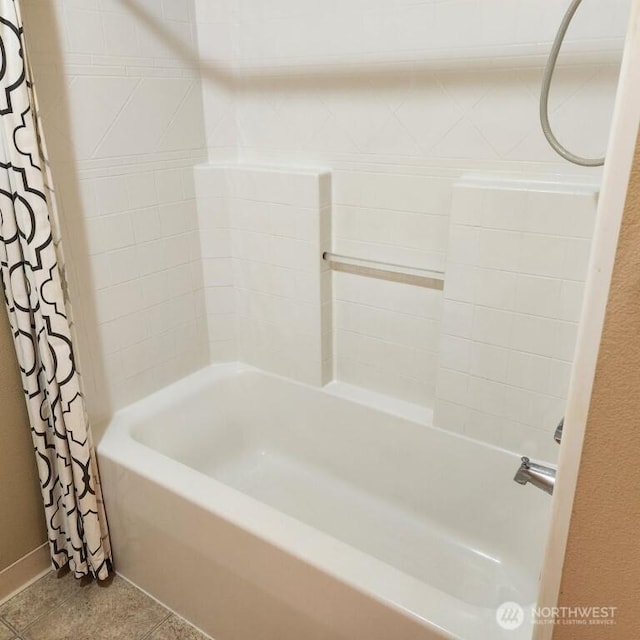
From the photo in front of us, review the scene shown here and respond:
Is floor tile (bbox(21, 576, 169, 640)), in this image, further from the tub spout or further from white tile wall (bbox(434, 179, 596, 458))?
the tub spout

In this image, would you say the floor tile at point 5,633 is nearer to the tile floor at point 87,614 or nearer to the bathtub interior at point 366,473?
the tile floor at point 87,614

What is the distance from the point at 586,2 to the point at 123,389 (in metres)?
1.76

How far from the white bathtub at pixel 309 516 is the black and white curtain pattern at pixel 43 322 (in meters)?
0.09

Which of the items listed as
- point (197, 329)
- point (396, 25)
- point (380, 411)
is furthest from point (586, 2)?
point (197, 329)

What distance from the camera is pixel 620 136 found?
0.53m

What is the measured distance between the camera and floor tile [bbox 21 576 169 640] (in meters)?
1.62

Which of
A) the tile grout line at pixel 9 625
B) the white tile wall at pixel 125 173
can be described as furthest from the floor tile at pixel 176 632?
the white tile wall at pixel 125 173

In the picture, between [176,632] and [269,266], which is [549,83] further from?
[176,632]

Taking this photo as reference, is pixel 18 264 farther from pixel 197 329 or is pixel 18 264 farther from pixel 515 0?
pixel 515 0

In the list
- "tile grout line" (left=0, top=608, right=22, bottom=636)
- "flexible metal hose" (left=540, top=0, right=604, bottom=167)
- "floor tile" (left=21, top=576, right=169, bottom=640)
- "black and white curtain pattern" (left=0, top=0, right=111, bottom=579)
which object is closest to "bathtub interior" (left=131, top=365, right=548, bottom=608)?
"black and white curtain pattern" (left=0, top=0, right=111, bottom=579)

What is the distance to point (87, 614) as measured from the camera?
1.68 m

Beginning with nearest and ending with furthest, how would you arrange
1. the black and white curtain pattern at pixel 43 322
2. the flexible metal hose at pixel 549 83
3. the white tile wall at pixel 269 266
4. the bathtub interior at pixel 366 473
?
the flexible metal hose at pixel 549 83
the black and white curtain pattern at pixel 43 322
the bathtub interior at pixel 366 473
the white tile wall at pixel 269 266

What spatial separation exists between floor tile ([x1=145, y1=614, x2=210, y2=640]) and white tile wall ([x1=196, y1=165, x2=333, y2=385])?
89 cm

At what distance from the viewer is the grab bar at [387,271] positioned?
5.64ft
